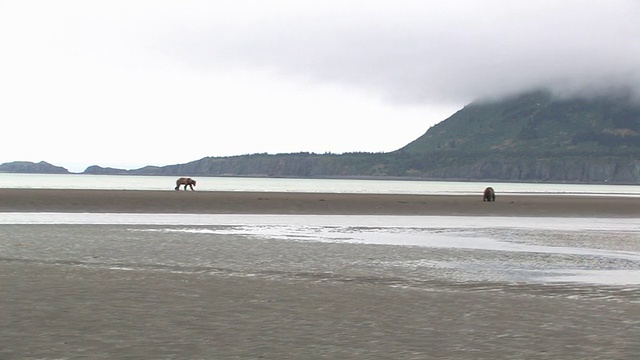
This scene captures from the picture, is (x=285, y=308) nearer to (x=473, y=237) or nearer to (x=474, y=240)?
(x=474, y=240)

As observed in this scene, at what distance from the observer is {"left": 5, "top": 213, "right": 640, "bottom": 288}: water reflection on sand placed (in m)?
19.9

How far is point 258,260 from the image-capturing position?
864 inches

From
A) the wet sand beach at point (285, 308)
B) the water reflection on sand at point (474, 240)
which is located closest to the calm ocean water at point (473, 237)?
the water reflection on sand at point (474, 240)

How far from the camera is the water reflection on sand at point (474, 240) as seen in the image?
19.9 metres

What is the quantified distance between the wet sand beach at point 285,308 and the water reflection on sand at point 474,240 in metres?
0.74

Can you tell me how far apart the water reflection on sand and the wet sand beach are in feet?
2.44

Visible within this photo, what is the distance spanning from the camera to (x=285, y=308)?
1364 centimetres

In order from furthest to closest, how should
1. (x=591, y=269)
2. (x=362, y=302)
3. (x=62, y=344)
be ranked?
(x=591, y=269), (x=362, y=302), (x=62, y=344)

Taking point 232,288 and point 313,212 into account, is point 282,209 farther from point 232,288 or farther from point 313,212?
point 232,288

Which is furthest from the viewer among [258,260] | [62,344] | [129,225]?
[129,225]

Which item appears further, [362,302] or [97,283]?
[97,283]

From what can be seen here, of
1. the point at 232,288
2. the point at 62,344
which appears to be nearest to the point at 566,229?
the point at 232,288

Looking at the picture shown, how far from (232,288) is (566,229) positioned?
26.0m

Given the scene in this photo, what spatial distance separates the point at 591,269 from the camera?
801 inches
